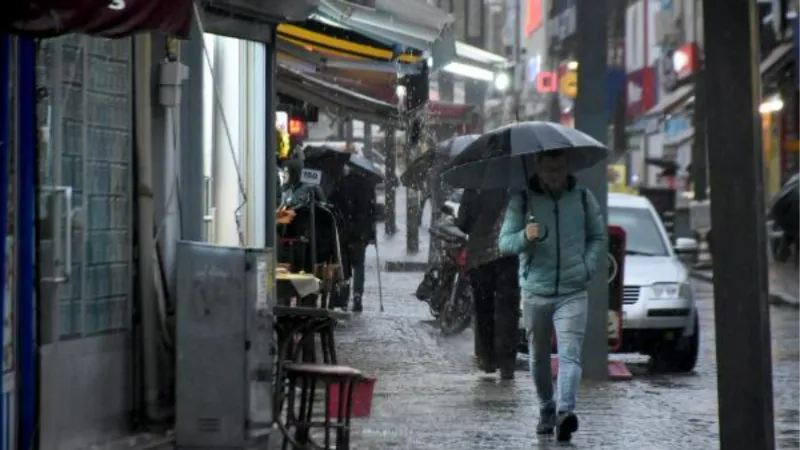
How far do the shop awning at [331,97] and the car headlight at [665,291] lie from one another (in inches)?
174

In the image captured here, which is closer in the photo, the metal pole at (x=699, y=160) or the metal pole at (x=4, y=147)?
the metal pole at (x=4, y=147)

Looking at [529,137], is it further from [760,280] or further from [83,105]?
[760,280]

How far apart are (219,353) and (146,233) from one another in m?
0.79

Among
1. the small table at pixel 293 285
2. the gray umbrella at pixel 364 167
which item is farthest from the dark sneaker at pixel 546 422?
the gray umbrella at pixel 364 167

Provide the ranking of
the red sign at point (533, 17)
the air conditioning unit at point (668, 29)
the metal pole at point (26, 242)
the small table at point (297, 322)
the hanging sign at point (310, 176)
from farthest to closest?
the red sign at point (533, 17)
the air conditioning unit at point (668, 29)
the hanging sign at point (310, 176)
the small table at point (297, 322)
the metal pole at point (26, 242)

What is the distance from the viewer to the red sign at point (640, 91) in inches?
2420

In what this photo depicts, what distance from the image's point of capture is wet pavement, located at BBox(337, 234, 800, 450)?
10.7 m

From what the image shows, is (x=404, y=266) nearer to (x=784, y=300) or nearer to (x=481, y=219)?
(x=784, y=300)

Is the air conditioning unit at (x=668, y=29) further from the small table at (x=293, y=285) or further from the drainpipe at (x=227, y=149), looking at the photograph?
the drainpipe at (x=227, y=149)

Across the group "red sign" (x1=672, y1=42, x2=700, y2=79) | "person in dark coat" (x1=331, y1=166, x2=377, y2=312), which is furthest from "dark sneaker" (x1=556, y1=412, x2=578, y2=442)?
"red sign" (x1=672, y1=42, x2=700, y2=79)

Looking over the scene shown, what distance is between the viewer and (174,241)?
9688 mm

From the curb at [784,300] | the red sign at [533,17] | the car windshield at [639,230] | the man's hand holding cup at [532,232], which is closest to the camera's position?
the man's hand holding cup at [532,232]

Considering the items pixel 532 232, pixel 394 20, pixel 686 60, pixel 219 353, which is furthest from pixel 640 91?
pixel 219 353

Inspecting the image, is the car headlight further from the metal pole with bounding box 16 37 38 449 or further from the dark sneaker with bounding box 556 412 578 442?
the metal pole with bounding box 16 37 38 449
